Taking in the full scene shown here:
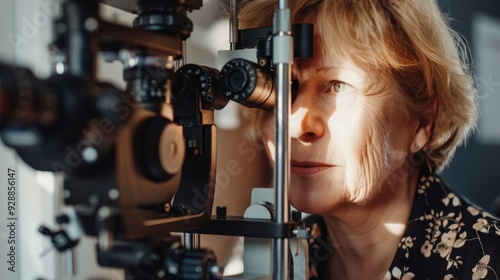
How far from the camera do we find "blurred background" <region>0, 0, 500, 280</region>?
3.60 ft

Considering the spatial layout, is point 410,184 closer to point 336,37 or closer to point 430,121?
point 430,121

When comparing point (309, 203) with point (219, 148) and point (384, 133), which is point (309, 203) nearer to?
point (384, 133)

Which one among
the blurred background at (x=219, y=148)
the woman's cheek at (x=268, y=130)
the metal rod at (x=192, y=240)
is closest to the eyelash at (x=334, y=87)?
the woman's cheek at (x=268, y=130)

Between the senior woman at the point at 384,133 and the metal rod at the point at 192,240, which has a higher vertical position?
the senior woman at the point at 384,133

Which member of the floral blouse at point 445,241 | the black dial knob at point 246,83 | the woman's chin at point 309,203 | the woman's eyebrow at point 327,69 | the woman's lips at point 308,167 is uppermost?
the woman's eyebrow at point 327,69

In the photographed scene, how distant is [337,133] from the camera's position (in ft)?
3.95

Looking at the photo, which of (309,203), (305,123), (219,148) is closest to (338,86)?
(305,123)

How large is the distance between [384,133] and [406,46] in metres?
0.18

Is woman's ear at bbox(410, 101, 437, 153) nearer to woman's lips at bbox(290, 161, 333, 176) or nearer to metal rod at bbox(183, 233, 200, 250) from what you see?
woman's lips at bbox(290, 161, 333, 176)

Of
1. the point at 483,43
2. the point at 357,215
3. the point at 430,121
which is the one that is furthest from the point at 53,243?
the point at 483,43

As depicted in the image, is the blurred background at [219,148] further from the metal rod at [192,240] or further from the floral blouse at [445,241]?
the floral blouse at [445,241]

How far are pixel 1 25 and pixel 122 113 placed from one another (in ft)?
1.86

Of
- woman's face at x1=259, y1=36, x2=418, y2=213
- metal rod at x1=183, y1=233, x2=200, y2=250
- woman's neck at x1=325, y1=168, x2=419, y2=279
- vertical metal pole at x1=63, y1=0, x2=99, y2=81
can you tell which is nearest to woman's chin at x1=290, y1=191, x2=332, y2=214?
woman's face at x1=259, y1=36, x2=418, y2=213

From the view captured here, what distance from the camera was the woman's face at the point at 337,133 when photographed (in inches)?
47.1
